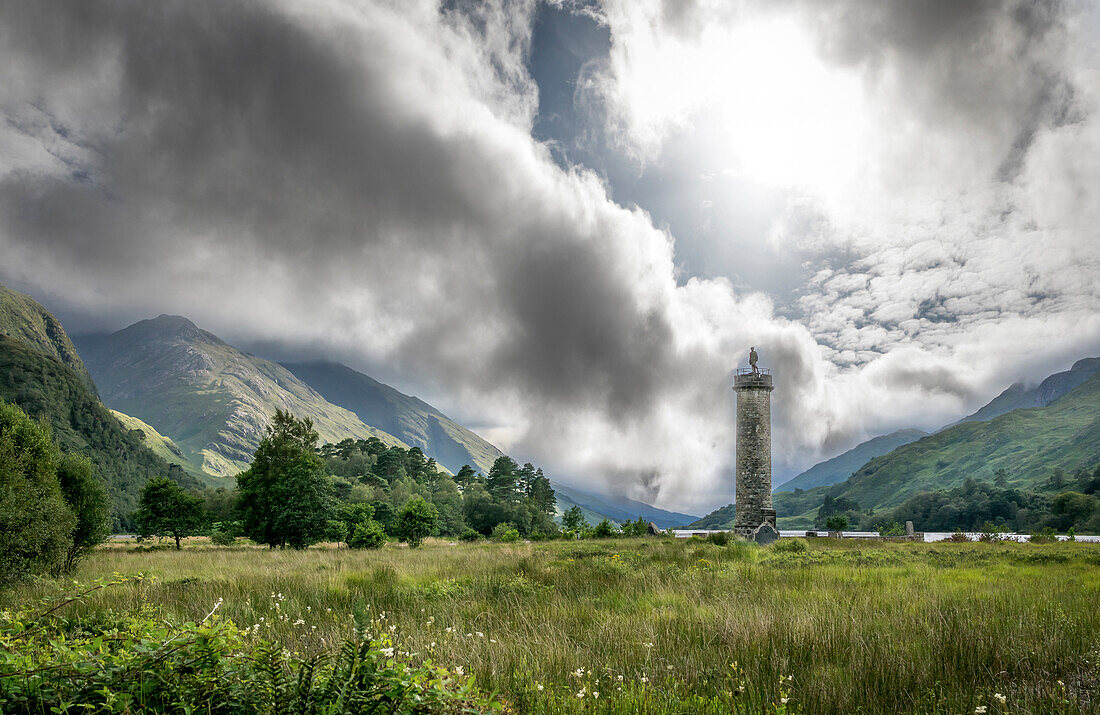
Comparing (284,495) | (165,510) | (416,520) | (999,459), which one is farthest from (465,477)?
(999,459)

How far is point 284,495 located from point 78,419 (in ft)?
479

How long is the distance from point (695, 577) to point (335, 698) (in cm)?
1014

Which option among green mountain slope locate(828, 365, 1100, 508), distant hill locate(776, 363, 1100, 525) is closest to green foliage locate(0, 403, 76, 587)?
distant hill locate(776, 363, 1100, 525)

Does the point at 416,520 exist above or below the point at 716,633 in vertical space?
below

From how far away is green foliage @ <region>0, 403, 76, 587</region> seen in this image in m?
12.1

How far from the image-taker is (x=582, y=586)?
10.5m

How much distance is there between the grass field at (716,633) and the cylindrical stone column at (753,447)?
30.8 meters

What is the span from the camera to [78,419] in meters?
132

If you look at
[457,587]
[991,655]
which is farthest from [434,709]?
[457,587]

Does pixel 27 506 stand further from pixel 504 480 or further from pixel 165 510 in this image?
pixel 504 480

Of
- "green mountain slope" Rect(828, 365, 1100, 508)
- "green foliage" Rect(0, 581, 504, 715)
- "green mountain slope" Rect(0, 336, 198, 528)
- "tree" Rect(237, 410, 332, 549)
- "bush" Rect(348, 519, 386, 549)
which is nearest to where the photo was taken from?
"green foliage" Rect(0, 581, 504, 715)

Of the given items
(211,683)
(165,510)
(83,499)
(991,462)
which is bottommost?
(165,510)

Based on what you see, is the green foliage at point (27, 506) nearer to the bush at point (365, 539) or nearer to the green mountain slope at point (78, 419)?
the bush at point (365, 539)

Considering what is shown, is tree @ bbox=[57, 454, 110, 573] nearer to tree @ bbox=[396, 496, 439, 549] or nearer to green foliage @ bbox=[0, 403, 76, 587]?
green foliage @ bbox=[0, 403, 76, 587]
